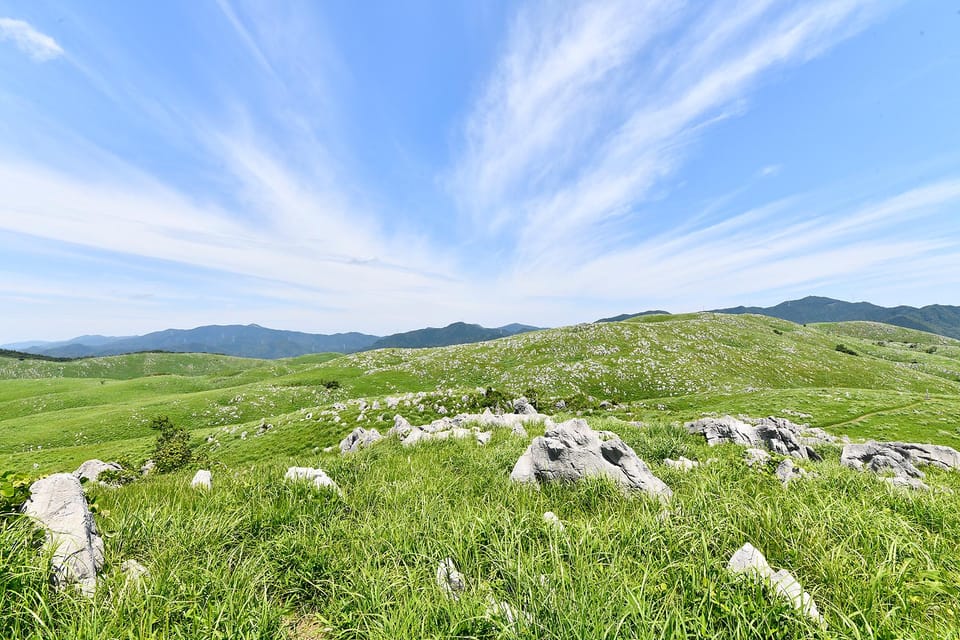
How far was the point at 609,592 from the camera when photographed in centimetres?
373

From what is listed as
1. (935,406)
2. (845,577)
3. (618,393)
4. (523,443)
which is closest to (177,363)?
(618,393)

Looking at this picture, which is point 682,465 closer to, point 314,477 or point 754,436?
point 314,477

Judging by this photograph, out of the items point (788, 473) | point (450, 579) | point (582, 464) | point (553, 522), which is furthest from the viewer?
point (788, 473)

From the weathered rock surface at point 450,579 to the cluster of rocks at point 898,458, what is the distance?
13.4 m

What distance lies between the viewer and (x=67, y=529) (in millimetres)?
4574

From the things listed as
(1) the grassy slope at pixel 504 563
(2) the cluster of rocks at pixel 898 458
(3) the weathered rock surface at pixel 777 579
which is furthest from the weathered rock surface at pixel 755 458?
(3) the weathered rock surface at pixel 777 579

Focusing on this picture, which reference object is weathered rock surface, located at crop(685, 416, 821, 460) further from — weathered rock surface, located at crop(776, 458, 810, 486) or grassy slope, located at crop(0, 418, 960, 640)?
grassy slope, located at crop(0, 418, 960, 640)

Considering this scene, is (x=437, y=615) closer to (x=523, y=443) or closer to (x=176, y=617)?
(x=176, y=617)

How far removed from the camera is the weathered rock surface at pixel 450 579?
4.00 meters

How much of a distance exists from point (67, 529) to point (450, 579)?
5.20 metres

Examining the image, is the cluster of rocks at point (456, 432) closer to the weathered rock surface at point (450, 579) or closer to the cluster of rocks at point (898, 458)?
the weathered rock surface at point (450, 579)

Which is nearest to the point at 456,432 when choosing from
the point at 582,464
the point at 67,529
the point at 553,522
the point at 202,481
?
the point at 582,464

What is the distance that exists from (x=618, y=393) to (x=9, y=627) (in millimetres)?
61131

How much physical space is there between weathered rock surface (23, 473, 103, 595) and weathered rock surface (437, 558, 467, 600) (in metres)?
4.02
